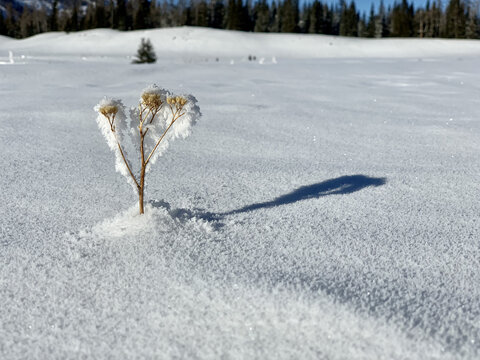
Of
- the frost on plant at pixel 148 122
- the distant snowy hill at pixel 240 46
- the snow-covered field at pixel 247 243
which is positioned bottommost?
the snow-covered field at pixel 247 243

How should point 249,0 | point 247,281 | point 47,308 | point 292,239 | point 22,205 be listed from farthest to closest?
1. point 249,0
2. point 22,205
3. point 292,239
4. point 247,281
5. point 47,308

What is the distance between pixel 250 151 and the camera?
10.3ft

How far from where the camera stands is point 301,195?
2.27m

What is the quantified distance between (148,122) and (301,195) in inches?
36.2

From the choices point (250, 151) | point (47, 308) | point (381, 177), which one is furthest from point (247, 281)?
point (250, 151)

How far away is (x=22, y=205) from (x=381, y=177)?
2.01 meters

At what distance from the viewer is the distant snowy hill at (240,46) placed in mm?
33875

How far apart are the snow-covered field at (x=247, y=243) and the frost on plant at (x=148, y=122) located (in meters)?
0.23

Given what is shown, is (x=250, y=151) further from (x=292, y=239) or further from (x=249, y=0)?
(x=249, y=0)

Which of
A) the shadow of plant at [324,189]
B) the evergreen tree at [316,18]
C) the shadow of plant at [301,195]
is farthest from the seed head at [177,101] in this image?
the evergreen tree at [316,18]

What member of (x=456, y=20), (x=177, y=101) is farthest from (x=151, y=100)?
(x=456, y=20)

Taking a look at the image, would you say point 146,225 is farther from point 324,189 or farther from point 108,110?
point 324,189

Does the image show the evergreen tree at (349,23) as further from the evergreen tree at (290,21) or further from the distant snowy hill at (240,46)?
the distant snowy hill at (240,46)

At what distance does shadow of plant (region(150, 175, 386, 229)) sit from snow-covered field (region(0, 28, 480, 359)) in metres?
0.01
